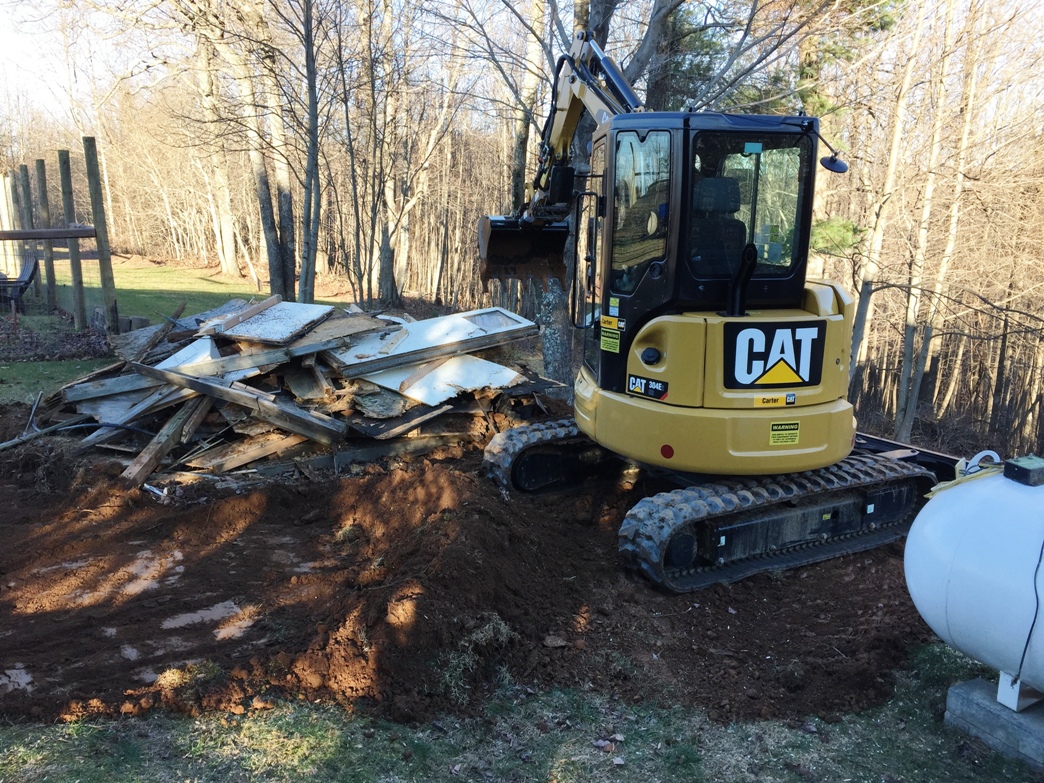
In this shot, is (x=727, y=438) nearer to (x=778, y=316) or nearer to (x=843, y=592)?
(x=778, y=316)

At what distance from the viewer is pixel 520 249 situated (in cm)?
806

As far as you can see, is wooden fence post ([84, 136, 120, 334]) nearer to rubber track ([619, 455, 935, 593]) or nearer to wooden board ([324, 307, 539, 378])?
wooden board ([324, 307, 539, 378])

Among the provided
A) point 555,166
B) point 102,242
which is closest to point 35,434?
point 102,242

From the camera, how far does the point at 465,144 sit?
104 ft

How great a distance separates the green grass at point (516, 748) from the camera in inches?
135

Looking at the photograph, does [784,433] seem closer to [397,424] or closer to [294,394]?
[397,424]

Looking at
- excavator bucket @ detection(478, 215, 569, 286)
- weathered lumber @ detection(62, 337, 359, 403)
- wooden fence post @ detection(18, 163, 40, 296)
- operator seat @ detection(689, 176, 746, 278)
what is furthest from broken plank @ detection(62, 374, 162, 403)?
wooden fence post @ detection(18, 163, 40, 296)

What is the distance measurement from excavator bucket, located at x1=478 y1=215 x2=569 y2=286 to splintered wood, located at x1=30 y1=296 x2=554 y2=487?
1.21 metres

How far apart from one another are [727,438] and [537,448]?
205 centimetres

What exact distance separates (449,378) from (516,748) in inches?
205

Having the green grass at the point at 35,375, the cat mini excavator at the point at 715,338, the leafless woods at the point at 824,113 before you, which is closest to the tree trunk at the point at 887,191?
the leafless woods at the point at 824,113

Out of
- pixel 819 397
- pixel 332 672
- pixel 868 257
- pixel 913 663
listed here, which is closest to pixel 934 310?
pixel 868 257

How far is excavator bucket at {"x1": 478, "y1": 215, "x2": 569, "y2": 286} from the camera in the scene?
779 cm

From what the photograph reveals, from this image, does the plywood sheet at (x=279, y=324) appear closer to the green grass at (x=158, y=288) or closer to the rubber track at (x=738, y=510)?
the rubber track at (x=738, y=510)
